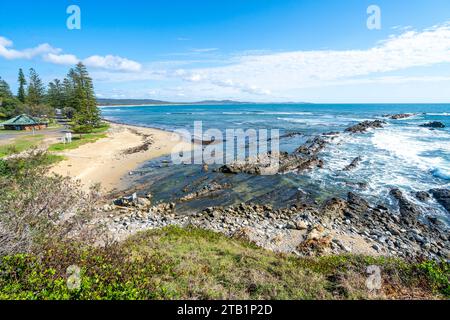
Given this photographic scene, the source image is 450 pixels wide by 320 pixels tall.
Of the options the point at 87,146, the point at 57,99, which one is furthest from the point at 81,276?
the point at 57,99

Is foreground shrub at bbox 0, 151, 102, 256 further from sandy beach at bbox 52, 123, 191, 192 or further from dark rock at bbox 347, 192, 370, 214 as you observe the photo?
dark rock at bbox 347, 192, 370, 214

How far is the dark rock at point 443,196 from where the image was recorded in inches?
558

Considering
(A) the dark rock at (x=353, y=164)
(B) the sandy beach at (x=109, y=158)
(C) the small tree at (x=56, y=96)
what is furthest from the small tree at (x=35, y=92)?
(A) the dark rock at (x=353, y=164)

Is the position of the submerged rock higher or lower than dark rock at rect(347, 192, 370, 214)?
higher

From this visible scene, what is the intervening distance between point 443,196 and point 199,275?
16571mm

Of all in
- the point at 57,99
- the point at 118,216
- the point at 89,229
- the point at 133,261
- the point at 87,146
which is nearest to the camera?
the point at 133,261

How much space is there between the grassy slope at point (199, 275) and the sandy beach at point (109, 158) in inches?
451

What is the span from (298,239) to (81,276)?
8437mm

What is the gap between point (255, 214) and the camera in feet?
43.8

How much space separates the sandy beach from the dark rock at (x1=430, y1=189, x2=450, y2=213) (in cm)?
2058

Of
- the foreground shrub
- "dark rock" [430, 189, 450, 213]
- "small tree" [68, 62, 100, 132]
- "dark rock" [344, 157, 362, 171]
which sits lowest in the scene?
"dark rock" [430, 189, 450, 213]

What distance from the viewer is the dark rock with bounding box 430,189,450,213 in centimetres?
1418

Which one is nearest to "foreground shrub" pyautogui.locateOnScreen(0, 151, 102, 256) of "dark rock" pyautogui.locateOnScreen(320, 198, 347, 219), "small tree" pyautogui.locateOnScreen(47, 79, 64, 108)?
"dark rock" pyautogui.locateOnScreen(320, 198, 347, 219)
